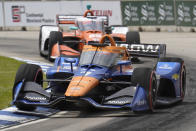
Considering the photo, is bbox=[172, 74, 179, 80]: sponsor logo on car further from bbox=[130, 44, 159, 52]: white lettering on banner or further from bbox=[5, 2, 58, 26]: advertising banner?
bbox=[5, 2, 58, 26]: advertising banner

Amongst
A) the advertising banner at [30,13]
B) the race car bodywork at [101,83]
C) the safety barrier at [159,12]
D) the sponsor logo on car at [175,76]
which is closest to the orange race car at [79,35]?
the race car bodywork at [101,83]

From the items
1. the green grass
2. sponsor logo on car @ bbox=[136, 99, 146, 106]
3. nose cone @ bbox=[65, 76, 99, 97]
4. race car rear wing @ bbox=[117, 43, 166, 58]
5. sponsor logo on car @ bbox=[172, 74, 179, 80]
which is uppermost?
race car rear wing @ bbox=[117, 43, 166, 58]

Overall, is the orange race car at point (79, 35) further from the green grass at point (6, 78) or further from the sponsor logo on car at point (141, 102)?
the sponsor logo on car at point (141, 102)

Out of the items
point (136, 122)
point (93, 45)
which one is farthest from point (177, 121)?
point (93, 45)

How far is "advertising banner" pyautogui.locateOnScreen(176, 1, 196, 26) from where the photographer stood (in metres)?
34.1

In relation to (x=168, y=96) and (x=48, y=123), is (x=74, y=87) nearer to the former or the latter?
(x=48, y=123)

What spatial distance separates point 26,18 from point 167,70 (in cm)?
2446

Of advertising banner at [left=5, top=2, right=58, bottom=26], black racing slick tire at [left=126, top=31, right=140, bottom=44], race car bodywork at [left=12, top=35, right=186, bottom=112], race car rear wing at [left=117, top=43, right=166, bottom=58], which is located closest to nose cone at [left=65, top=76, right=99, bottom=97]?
race car bodywork at [left=12, top=35, right=186, bottom=112]

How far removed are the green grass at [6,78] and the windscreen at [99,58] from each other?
187cm

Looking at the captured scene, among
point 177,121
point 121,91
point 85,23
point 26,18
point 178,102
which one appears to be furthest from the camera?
point 26,18

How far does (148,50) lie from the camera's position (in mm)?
14852

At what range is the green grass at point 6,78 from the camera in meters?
12.4

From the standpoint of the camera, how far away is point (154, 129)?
9.26 metres

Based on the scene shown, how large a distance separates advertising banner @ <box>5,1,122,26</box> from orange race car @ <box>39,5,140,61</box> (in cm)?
1329
